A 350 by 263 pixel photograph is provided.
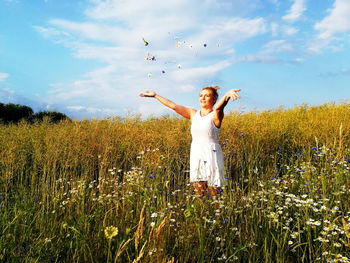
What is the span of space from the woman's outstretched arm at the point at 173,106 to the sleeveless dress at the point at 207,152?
1.41ft

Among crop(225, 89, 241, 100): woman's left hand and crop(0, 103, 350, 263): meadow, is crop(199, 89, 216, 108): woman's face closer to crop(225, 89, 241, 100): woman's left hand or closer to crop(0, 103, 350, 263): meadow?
crop(225, 89, 241, 100): woman's left hand

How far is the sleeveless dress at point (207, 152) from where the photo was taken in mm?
4637

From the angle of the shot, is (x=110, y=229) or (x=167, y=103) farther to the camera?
(x=167, y=103)

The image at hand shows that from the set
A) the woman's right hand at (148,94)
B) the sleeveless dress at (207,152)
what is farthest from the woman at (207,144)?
the woman's right hand at (148,94)

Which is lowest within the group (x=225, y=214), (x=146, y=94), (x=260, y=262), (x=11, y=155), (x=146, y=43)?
(x=260, y=262)

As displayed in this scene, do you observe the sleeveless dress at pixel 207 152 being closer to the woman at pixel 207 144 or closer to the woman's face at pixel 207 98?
the woman at pixel 207 144

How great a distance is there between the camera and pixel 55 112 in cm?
1448

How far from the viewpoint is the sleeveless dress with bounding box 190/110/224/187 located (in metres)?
4.64

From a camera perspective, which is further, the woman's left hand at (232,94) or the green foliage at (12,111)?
the green foliage at (12,111)

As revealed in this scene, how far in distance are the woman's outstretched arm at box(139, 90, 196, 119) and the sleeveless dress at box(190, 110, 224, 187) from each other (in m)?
0.43

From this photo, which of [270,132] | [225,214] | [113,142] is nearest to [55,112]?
[113,142]

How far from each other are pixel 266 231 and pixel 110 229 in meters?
1.85

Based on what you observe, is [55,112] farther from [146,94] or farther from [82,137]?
[146,94]

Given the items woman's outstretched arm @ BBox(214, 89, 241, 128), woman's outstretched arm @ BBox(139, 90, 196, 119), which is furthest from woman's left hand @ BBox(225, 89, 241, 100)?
woman's outstretched arm @ BBox(139, 90, 196, 119)
